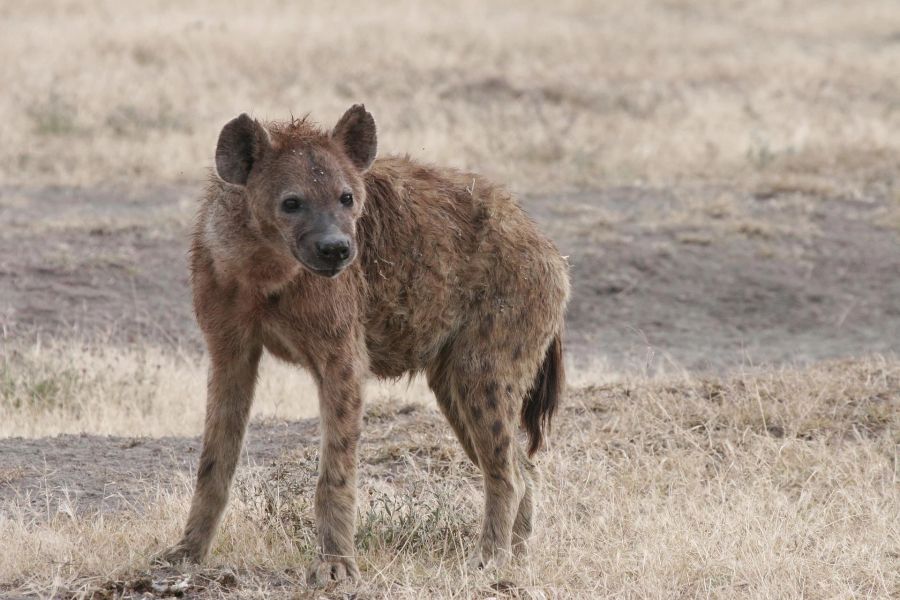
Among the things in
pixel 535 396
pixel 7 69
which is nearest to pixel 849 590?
pixel 535 396

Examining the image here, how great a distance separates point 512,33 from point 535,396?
18203 mm

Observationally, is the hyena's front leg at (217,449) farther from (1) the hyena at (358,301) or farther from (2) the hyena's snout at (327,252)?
(2) the hyena's snout at (327,252)

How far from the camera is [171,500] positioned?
563 cm

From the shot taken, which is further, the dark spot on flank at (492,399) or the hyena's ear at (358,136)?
the dark spot on flank at (492,399)

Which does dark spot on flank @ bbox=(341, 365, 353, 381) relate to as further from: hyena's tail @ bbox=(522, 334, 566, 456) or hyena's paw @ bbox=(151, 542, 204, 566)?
hyena's tail @ bbox=(522, 334, 566, 456)

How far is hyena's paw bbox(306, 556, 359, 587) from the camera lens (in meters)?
4.74

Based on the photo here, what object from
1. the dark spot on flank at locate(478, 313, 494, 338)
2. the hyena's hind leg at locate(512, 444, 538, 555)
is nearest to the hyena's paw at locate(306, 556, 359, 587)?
the hyena's hind leg at locate(512, 444, 538, 555)

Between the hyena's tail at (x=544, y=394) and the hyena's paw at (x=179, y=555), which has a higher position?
the hyena's tail at (x=544, y=394)

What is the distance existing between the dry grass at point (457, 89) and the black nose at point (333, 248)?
999 cm

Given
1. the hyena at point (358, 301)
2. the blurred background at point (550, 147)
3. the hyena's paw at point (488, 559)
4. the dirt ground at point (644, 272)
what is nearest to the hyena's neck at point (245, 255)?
the hyena at point (358, 301)

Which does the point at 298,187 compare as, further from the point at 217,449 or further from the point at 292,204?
the point at 217,449

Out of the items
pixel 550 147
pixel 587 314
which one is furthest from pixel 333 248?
pixel 550 147

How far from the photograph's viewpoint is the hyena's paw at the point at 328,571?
474 centimetres

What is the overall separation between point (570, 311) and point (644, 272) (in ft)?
3.26
